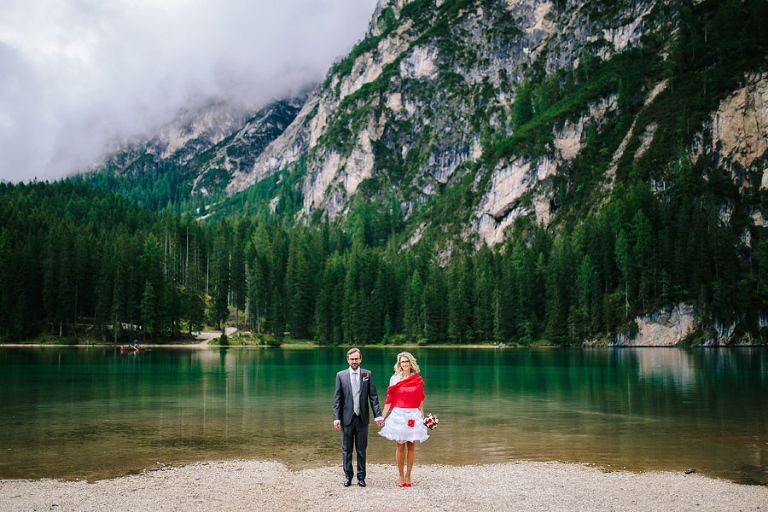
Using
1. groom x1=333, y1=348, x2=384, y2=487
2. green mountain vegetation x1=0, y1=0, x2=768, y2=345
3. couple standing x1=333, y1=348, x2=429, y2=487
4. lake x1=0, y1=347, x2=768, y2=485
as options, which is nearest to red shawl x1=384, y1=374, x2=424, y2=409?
couple standing x1=333, y1=348, x2=429, y2=487

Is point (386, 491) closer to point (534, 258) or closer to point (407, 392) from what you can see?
point (407, 392)

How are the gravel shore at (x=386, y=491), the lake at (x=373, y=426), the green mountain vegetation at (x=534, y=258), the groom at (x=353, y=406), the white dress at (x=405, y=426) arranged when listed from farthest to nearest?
the green mountain vegetation at (x=534, y=258), the lake at (x=373, y=426), the groom at (x=353, y=406), the white dress at (x=405, y=426), the gravel shore at (x=386, y=491)

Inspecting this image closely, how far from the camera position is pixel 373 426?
77.5 ft

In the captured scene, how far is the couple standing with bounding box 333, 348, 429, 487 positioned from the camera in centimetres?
1309

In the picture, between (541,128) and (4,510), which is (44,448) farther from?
(541,128)

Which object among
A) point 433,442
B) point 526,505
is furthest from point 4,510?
point 433,442

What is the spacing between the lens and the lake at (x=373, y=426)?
17.4 m

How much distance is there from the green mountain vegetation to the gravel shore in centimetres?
9302

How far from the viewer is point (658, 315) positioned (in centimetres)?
10006

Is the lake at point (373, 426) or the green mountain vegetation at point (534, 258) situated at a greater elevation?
the green mountain vegetation at point (534, 258)

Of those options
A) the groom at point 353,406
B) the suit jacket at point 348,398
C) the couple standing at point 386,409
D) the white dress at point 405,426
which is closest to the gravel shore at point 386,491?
the groom at point 353,406

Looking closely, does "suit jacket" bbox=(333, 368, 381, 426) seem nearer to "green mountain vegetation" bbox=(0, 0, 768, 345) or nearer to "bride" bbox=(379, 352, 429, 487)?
"bride" bbox=(379, 352, 429, 487)

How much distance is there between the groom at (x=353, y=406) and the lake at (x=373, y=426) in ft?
11.0

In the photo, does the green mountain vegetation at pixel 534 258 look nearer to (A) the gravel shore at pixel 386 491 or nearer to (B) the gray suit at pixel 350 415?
(A) the gravel shore at pixel 386 491
